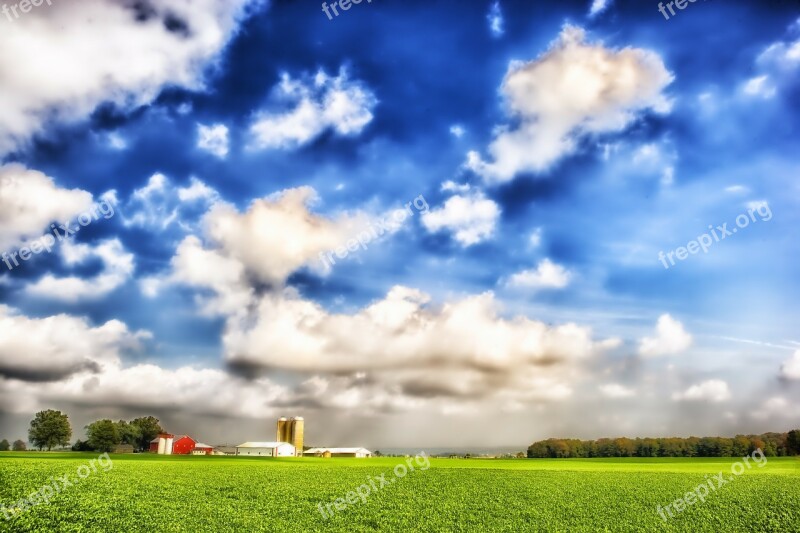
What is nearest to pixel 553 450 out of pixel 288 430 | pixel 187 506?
pixel 288 430

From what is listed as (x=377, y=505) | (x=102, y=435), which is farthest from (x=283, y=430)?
(x=377, y=505)

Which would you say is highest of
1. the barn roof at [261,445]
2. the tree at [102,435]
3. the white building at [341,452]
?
the tree at [102,435]

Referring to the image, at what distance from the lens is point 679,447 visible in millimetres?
136000

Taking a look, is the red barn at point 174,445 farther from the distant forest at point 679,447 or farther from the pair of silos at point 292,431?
the distant forest at point 679,447

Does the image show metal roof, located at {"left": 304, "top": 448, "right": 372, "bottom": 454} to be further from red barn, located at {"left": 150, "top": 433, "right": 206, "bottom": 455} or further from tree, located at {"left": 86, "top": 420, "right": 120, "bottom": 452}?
tree, located at {"left": 86, "top": 420, "right": 120, "bottom": 452}

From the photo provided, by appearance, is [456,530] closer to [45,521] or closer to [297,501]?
[297,501]

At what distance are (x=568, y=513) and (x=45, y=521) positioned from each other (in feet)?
87.5

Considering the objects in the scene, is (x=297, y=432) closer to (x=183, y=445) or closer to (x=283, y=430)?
(x=283, y=430)

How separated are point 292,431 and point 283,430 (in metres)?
4.60

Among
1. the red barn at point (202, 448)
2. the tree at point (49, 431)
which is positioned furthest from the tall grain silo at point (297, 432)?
the tree at point (49, 431)

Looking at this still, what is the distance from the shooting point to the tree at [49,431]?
133750 millimetres

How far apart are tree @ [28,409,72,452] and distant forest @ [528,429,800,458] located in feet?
399

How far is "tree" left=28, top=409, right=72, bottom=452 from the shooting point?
134 metres

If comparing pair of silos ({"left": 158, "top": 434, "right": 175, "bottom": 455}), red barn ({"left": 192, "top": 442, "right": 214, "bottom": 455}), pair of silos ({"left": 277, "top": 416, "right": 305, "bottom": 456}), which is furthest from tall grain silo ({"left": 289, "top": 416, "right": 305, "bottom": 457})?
pair of silos ({"left": 158, "top": 434, "right": 175, "bottom": 455})
